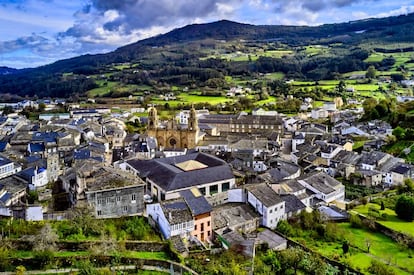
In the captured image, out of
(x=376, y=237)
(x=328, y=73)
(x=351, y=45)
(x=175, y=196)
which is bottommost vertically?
(x=376, y=237)

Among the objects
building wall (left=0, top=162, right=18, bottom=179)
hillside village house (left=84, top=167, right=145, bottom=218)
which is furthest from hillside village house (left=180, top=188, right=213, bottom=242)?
building wall (left=0, top=162, right=18, bottom=179)

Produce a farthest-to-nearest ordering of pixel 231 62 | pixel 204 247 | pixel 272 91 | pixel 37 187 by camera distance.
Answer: pixel 231 62
pixel 272 91
pixel 37 187
pixel 204 247

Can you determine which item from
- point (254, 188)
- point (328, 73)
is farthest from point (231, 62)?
point (254, 188)

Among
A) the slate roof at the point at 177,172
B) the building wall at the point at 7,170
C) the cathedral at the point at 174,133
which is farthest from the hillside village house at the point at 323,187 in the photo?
the building wall at the point at 7,170

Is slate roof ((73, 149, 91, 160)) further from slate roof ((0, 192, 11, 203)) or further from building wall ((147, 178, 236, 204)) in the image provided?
slate roof ((0, 192, 11, 203))

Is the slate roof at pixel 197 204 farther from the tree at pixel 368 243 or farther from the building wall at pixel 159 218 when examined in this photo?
the tree at pixel 368 243

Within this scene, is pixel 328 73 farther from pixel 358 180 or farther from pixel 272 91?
pixel 358 180

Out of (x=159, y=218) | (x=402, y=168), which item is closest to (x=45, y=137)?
(x=159, y=218)

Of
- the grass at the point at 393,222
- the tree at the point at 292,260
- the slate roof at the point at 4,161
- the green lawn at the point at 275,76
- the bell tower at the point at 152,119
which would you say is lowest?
the grass at the point at 393,222
